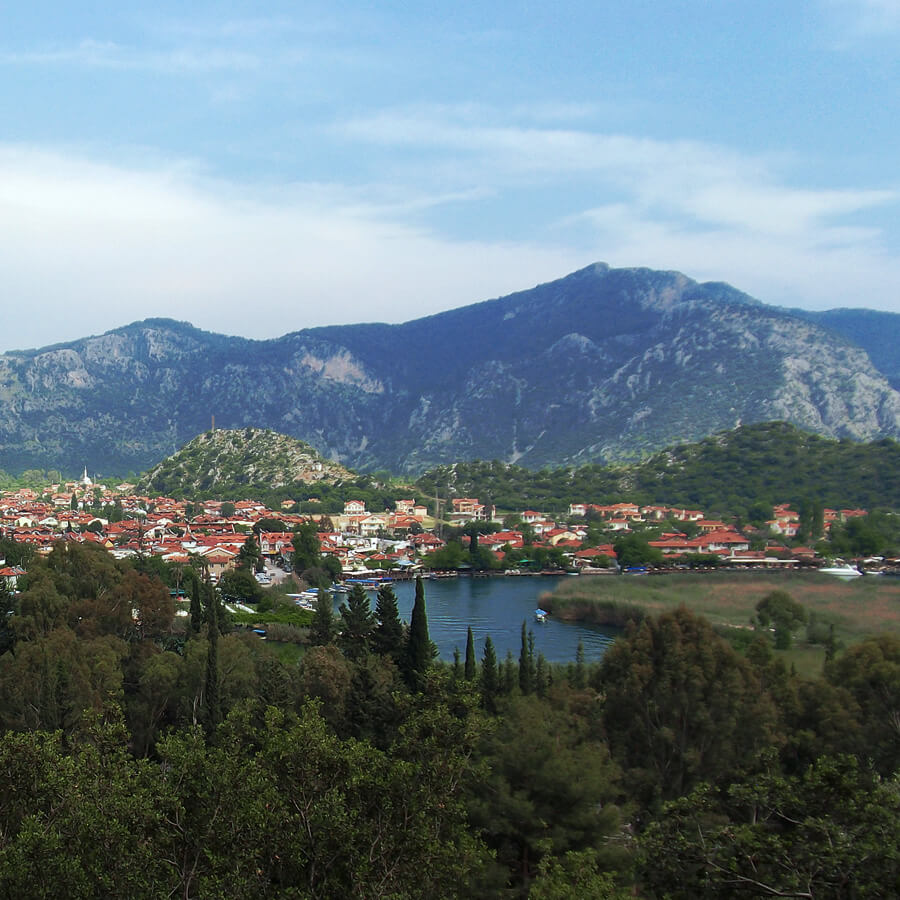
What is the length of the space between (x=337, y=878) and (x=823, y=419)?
113807 mm

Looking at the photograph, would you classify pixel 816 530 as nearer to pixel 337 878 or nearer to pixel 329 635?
pixel 329 635

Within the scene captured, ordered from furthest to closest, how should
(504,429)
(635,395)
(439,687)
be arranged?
(504,429) → (635,395) → (439,687)

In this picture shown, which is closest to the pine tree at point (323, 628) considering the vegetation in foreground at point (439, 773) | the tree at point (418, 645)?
the vegetation in foreground at point (439, 773)

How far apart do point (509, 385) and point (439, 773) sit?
153 meters

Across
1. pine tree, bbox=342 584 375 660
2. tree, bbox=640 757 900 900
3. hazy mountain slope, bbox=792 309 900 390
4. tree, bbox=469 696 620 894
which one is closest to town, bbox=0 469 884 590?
pine tree, bbox=342 584 375 660

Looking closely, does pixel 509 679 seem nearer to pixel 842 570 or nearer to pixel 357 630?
pixel 357 630

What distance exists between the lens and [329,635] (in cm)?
A: 2319

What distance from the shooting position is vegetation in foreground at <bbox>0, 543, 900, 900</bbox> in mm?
6391

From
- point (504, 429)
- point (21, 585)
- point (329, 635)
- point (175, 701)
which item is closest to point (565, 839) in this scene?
point (175, 701)

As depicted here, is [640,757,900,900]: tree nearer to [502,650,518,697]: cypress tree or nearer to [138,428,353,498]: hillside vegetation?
[502,650,518,697]: cypress tree

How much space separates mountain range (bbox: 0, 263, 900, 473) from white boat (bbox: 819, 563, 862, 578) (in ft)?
217

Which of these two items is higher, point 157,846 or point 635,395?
point 635,395

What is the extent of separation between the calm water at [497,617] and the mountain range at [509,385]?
69.1 meters

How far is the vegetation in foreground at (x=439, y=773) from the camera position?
639 centimetres
